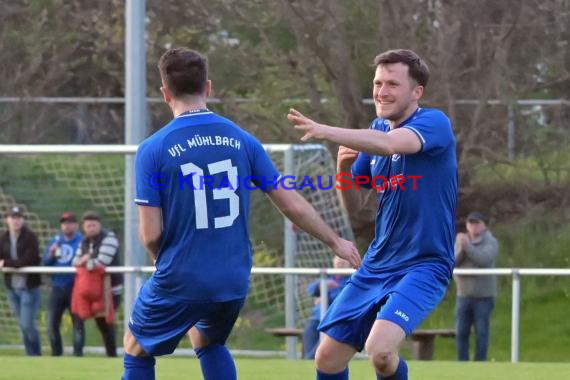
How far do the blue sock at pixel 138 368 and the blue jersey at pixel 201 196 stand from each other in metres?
0.35

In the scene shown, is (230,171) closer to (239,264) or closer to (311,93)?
(239,264)

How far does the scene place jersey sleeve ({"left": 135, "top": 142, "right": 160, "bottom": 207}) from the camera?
5832mm

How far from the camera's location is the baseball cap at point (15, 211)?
14.2 m

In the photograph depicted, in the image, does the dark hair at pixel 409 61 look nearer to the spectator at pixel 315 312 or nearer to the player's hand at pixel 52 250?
the spectator at pixel 315 312

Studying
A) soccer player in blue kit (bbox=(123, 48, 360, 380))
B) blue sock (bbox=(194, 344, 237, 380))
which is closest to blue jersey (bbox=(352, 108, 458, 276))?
soccer player in blue kit (bbox=(123, 48, 360, 380))

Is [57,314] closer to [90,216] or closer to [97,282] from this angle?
[97,282]

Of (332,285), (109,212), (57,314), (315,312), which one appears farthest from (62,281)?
(332,285)

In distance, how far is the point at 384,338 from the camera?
599cm

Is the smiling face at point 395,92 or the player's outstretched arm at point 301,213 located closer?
the player's outstretched arm at point 301,213

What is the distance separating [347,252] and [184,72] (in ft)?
3.67

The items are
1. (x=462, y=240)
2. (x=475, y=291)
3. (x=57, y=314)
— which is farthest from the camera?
(x=57, y=314)

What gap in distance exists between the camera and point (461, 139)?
56.1 feet

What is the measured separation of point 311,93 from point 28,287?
510cm

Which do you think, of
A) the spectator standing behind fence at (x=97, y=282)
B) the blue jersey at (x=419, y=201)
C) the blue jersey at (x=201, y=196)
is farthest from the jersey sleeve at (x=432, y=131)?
the spectator standing behind fence at (x=97, y=282)
